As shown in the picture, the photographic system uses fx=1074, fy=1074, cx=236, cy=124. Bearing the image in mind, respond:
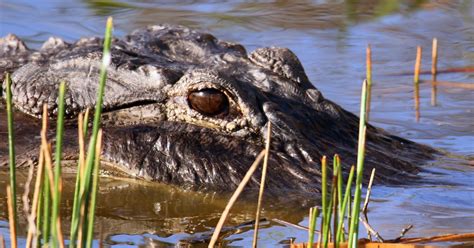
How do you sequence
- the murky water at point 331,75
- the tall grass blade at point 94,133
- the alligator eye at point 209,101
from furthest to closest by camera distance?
the alligator eye at point 209,101 → the murky water at point 331,75 → the tall grass blade at point 94,133

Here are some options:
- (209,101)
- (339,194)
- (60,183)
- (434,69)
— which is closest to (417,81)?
(434,69)

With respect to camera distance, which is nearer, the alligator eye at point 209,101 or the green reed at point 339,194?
the green reed at point 339,194

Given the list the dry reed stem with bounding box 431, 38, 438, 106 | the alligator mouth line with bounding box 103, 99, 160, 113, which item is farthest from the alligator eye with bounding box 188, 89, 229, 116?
the dry reed stem with bounding box 431, 38, 438, 106

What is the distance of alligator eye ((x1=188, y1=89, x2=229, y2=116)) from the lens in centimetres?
517

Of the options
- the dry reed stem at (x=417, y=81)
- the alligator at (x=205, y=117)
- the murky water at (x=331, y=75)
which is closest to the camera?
the murky water at (x=331, y=75)

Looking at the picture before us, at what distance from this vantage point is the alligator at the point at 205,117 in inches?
197

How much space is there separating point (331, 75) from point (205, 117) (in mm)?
3270

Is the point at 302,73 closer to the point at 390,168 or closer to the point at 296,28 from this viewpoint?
the point at 390,168

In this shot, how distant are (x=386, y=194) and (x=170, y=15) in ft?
18.5

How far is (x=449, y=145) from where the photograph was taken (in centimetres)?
628

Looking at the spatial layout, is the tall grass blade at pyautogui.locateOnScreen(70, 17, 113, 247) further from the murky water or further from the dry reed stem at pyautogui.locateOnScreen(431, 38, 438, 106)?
the dry reed stem at pyautogui.locateOnScreen(431, 38, 438, 106)

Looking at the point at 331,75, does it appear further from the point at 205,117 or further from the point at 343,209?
the point at 343,209

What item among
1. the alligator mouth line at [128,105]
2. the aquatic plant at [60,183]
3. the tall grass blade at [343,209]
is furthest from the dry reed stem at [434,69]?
the aquatic plant at [60,183]

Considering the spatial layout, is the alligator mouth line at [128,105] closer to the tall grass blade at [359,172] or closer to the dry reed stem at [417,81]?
the tall grass blade at [359,172]
